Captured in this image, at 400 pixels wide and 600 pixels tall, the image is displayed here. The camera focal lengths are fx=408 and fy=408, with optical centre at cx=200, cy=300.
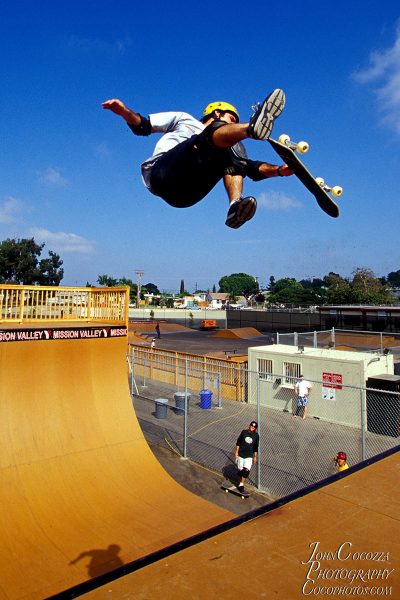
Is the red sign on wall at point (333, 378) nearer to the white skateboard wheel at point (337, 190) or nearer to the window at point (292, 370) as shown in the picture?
the window at point (292, 370)

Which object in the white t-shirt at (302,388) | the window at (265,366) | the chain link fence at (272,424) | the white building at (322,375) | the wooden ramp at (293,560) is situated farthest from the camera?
the window at (265,366)

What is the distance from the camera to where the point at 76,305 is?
12.2 m

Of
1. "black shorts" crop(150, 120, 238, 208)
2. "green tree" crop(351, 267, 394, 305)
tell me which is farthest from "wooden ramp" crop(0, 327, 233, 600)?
"green tree" crop(351, 267, 394, 305)

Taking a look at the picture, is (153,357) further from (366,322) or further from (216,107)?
(366,322)

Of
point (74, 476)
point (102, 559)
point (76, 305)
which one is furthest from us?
point (76, 305)

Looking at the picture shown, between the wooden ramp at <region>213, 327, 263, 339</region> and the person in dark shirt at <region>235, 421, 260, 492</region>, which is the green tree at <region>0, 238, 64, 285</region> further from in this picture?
the person in dark shirt at <region>235, 421, 260, 492</region>

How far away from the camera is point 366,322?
38500mm

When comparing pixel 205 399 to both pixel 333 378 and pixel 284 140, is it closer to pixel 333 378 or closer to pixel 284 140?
pixel 333 378

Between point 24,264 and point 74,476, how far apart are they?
49.1 metres

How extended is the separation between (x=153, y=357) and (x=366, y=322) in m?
24.9

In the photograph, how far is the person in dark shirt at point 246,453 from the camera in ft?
31.2

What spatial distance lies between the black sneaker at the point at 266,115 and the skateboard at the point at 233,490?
7.84 meters

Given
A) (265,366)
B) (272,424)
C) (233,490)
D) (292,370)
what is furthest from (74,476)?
(265,366)

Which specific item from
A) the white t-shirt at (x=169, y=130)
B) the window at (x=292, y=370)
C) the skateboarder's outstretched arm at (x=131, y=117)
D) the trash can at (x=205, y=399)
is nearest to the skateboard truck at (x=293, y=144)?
the white t-shirt at (x=169, y=130)
